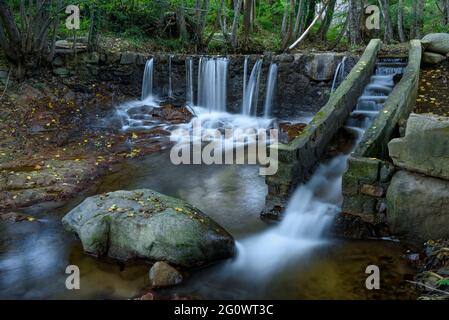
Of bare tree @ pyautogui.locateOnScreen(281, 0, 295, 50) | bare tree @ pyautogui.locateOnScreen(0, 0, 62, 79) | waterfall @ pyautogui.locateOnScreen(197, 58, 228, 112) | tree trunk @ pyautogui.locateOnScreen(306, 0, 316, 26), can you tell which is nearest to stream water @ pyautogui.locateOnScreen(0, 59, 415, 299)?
waterfall @ pyautogui.locateOnScreen(197, 58, 228, 112)

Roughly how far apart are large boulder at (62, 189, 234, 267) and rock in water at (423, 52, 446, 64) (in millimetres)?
8056

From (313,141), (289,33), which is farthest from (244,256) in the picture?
(289,33)

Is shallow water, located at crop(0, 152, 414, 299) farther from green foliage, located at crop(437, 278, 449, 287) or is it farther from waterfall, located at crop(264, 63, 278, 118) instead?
waterfall, located at crop(264, 63, 278, 118)

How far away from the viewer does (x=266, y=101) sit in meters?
13.2

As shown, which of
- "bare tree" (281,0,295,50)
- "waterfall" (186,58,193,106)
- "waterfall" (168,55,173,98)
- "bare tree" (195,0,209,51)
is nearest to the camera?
"waterfall" (186,58,193,106)

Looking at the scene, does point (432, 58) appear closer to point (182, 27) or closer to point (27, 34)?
point (182, 27)

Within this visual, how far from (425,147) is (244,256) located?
288 cm

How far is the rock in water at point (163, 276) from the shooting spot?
5090mm

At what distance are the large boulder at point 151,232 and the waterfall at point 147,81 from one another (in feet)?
28.6

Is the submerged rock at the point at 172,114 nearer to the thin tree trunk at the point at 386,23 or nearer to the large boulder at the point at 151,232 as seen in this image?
the large boulder at the point at 151,232

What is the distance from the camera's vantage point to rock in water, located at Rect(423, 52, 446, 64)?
10820 mm

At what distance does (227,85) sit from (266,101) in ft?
4.83

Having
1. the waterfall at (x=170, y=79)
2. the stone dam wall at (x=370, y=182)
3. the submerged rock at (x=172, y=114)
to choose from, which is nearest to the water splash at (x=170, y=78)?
the waterfall at (x=170, y=79)
